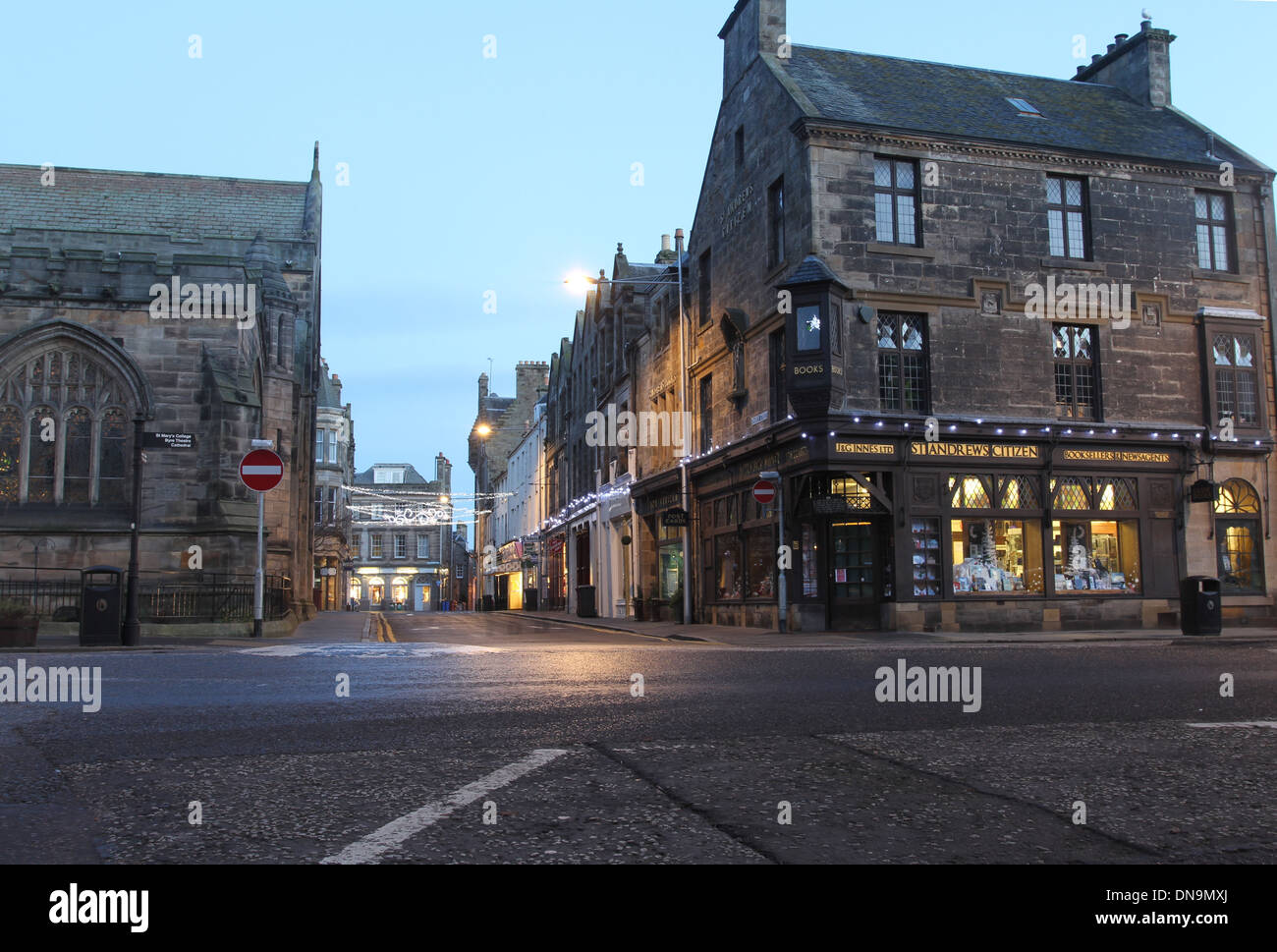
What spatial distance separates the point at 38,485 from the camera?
2233 centimetres

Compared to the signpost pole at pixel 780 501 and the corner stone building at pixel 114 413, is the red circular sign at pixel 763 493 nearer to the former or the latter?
the signpost pole at pixel 780 501

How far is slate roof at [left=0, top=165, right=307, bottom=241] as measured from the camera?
35.8 m

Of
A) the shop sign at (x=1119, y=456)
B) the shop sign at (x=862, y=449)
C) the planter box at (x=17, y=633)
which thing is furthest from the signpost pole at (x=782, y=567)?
the planter box at (x=17, y=633)

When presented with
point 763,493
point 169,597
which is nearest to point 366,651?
point 169,597

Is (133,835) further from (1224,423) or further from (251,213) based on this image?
(251,213)

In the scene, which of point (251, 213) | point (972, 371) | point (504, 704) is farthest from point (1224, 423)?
point (251, 213)

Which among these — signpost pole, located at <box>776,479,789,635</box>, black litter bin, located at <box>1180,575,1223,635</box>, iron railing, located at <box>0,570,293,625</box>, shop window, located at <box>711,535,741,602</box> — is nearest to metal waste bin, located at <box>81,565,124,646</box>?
iron railing, located at <box>0,570,293,625</box>

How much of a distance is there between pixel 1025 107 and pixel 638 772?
25808 mm

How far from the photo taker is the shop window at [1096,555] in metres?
23.5

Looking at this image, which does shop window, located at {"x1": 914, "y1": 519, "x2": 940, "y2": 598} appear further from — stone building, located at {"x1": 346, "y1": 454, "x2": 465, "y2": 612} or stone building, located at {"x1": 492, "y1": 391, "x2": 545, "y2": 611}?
stone building, located at {"x1": 346, "y1": 454, "x2": 465, "y2": 612}

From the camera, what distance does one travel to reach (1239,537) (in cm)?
2512

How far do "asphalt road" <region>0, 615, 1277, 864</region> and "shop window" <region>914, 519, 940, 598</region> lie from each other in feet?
41.3

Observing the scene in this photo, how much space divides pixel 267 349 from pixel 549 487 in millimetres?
24656

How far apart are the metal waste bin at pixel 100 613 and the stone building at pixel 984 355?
13.2 metres
